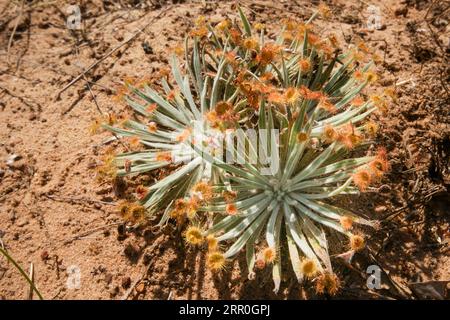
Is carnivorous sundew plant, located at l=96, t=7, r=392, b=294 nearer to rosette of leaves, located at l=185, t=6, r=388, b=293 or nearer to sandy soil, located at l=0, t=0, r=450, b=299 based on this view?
rosette of leaves, located at l=185, t=6, r=388, b=293

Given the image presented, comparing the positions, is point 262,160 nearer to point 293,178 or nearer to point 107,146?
point 293,178

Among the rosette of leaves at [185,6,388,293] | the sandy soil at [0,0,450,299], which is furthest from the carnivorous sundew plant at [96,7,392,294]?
the sandy soil at [0,0,450,299]

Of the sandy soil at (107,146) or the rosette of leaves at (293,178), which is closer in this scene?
the rosette of leaves at (293,178)

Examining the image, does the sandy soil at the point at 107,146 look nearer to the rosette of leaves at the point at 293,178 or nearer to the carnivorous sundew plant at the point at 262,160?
the carnivorous sundew plant at the point at 262,160

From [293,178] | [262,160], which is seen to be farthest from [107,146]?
[293,178]

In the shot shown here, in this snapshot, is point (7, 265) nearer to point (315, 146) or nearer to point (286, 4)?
point (315, 146)

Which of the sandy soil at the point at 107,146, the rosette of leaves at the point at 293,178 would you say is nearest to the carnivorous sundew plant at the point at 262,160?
the rosette of leaves at the point at 293,178
